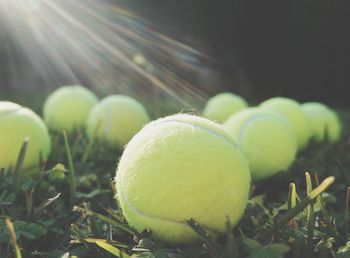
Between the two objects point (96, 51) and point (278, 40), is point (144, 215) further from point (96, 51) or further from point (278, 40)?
point (96, 51)

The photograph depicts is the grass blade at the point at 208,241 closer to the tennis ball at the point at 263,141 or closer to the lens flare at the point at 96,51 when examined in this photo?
the tennis ball at the point at 263,141

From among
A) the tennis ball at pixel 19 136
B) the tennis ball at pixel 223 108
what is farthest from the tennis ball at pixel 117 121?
the tennis ball at pixel 223 108

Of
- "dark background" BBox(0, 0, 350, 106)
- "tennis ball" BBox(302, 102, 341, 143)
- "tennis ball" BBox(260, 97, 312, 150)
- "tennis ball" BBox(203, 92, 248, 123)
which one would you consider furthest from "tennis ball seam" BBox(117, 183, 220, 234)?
"dark background" BBox(0, 0, 350, 106)

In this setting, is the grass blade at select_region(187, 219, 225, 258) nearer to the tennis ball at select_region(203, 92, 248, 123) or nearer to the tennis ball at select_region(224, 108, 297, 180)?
the tennis ball at select_region(224, 108, 297, 180)

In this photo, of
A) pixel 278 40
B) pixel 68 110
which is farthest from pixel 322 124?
pixel 278 40

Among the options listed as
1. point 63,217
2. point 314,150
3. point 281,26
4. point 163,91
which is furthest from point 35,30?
point 63,217
